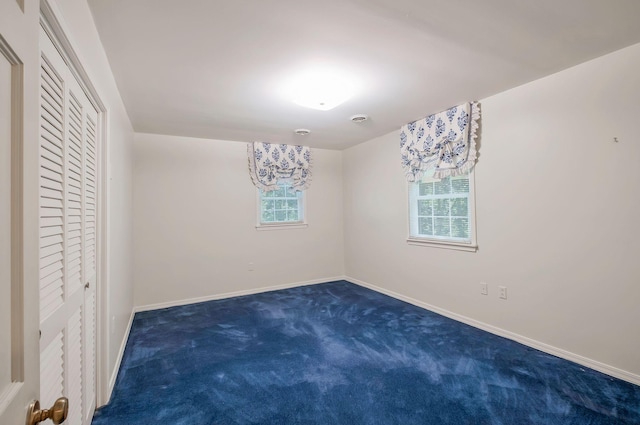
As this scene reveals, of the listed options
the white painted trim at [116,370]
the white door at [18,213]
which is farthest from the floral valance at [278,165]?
the white door at [18,213]

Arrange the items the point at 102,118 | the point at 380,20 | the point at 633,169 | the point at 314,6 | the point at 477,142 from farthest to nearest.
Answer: the point at 477,142, the point at 633,169, the point at 102,118, the point at 380,20, the point at 314,6

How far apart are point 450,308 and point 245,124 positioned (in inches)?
130

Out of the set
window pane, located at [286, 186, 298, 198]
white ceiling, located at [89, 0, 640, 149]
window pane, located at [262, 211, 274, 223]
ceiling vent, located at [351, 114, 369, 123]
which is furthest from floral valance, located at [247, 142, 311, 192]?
ceiling vent, located at [351, 114, 369, 123]

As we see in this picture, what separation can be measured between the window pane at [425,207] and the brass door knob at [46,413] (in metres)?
3.76

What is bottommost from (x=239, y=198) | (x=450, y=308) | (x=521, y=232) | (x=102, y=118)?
(x=450, y=308)

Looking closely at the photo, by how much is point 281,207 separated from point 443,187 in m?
2.52

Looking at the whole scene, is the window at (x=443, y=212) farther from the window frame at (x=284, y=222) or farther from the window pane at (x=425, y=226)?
the window frame at (x=284, y=222)

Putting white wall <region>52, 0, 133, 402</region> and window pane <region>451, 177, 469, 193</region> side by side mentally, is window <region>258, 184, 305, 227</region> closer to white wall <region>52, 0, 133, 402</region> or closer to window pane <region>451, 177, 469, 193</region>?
white wall <region>52, 0, 133, 402</region>

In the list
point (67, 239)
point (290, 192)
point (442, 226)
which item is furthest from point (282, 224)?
point (67, 239)

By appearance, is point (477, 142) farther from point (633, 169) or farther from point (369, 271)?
point (369, 271)

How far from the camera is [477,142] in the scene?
10.5 ft

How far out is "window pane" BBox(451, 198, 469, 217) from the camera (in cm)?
340

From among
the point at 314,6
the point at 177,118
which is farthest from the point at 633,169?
the point at 177,118

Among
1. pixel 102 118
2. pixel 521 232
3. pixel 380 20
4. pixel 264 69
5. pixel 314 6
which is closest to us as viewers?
pixel 314 6
